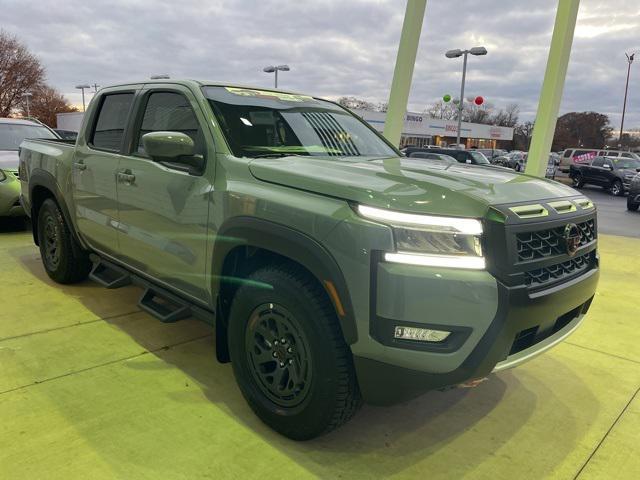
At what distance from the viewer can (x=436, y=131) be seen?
211ft

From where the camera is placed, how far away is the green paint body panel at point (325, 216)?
2182 mm

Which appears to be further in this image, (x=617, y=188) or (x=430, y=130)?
(x=430, y=130)

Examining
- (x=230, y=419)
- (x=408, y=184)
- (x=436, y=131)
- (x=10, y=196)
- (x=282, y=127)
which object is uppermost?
(x=436, y=131)

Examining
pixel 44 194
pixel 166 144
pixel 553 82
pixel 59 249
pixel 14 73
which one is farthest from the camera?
pixel 14 73

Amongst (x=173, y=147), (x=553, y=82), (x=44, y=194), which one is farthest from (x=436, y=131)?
(x=173, y=147)

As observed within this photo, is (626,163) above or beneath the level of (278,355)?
above

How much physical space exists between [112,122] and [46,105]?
7563cm

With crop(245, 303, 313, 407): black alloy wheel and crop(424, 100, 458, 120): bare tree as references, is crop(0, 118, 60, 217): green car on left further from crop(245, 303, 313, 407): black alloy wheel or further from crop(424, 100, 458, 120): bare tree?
crop(424, 100, 458, 120): bare tree

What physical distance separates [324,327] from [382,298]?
13.2 inches

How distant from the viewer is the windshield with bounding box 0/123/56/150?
852 cm

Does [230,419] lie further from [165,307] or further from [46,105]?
[46,105]

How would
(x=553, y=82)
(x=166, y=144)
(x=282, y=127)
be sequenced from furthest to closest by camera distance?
(x=553, y=82) → (x=282, y=127) → (x=166, y=144)

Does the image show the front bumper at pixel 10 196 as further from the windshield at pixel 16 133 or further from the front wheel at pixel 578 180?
the front wheel at pixel 578 180

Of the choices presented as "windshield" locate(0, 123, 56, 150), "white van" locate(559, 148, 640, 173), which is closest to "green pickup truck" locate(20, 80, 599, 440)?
"windshield" locate(0, 123, 56, 150)
